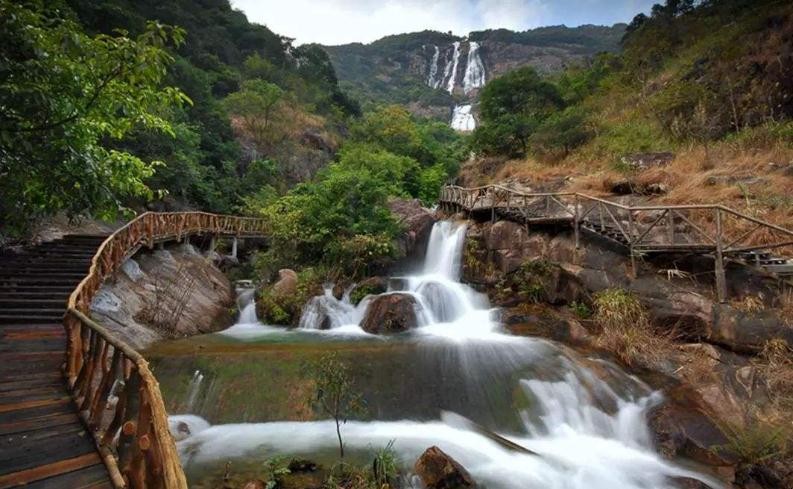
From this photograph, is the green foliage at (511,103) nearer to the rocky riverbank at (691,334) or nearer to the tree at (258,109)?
the rocky riverbank at (691,334)

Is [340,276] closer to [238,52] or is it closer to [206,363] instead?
[206,363]

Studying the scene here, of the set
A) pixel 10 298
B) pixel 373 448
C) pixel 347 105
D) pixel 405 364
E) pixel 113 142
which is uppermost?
pixel 347 105

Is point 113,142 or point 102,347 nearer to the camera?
point 102,347

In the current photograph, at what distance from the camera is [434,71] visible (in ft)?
324

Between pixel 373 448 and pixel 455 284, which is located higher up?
pixel 455 284

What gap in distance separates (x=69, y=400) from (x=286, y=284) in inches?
348

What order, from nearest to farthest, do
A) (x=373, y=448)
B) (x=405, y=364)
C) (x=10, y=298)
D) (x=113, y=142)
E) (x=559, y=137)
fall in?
(x=373, y=448), (x=10, y=298), (x=405, y=364), (x=113, y=142), (x=559, y=137)

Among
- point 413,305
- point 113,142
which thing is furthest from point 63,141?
point 113,142

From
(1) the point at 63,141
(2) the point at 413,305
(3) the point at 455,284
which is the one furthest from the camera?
(3) the point at 455,284

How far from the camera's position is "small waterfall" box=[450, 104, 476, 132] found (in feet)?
210

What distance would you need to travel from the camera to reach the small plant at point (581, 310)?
36.4 ft

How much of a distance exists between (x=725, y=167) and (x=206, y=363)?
52.0 ft

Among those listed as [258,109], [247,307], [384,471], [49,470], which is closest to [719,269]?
[384,471]

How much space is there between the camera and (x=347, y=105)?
1758 inches
